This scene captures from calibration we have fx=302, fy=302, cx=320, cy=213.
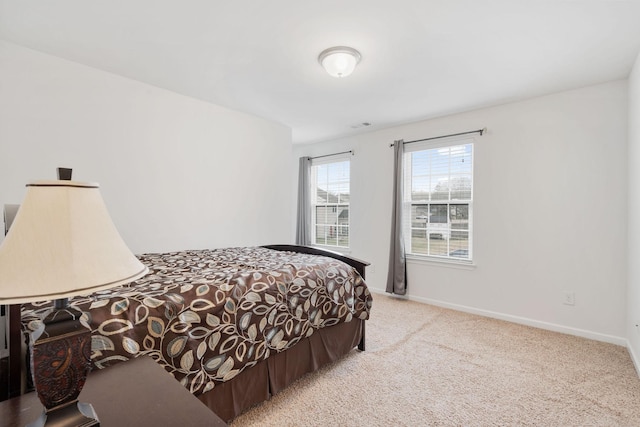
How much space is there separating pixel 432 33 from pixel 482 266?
2.63 meters

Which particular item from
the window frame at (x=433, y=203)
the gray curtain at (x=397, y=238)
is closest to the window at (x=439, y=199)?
the window frame at (x=433, y=203)

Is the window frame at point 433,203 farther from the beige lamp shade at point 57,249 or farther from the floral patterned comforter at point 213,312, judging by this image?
the beige lamp shade at point 57,249

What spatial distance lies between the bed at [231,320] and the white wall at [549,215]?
184cm

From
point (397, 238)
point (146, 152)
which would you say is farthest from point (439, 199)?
point (146, 152)

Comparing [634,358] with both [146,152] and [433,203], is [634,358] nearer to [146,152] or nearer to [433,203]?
[433,203]

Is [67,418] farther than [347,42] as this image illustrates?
No

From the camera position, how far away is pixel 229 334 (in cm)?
163

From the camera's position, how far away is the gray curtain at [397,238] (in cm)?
410

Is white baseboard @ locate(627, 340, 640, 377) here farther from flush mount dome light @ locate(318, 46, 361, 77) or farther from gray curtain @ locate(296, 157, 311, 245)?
gray curtain @ locate(296, 157, 311, 245)

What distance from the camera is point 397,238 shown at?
4.12 metres

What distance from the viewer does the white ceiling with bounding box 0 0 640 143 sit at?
1.87 metres

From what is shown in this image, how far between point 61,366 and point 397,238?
380cm

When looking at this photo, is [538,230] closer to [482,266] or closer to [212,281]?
[482,266]

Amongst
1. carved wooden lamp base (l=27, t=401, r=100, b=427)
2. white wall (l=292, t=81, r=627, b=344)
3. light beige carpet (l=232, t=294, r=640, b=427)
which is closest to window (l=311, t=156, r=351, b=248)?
white wall (l=292, t=81, r=627, b=344)
